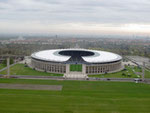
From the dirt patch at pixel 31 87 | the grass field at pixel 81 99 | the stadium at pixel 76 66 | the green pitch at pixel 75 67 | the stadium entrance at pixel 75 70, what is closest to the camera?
the grass field at pixel 81 99

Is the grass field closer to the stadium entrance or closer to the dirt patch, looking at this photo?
the dirt patch

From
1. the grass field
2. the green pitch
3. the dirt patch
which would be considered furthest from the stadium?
the dirt patch

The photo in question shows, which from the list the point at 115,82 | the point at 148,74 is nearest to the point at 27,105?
the point at 115,82

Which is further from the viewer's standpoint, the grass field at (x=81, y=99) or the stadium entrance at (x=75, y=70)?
the stadium entrance at (x=75, y=70)

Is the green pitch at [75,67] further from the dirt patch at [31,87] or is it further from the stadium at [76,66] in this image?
the dirt patch at [31,87]

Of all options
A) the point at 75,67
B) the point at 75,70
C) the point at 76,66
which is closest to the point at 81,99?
the point at 75,70

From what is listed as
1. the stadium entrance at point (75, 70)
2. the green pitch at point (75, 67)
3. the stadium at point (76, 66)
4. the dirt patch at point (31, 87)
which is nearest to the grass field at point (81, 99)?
the dirt patch at point (31, 87)

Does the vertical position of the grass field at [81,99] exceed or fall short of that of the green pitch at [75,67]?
it falls short

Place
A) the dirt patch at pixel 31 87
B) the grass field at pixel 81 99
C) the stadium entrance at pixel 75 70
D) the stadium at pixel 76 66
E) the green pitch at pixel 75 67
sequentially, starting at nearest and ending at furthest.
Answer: the grass field at pixel 81 99 → the dirt patch at pixel 31 87 → the stadium entrance at pixel 75 70 → the stadium at pixel 76 66 → the green pitch at pixel 75 67

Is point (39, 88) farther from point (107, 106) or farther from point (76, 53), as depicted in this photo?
point (76, 53)
